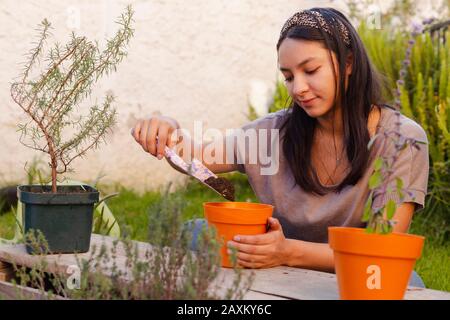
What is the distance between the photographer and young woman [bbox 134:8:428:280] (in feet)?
7.38

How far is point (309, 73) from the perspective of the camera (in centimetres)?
229

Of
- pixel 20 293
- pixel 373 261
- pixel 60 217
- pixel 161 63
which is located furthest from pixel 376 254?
pixel 161 63

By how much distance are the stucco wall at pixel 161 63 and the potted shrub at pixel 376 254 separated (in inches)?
141

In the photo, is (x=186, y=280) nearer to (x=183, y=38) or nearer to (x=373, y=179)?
(x=373, y=179)

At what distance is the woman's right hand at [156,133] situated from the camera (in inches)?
87.3

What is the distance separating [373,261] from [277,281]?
41cm

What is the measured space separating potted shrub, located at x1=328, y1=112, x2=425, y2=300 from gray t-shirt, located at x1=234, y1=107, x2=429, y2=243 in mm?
643

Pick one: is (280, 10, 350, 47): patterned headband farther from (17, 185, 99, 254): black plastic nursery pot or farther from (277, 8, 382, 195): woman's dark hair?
(17, 185, 99, 254): black plastic nursery pot

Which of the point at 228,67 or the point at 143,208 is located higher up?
the point at 228,67

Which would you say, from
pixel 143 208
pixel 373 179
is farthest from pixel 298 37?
pixel 143 208

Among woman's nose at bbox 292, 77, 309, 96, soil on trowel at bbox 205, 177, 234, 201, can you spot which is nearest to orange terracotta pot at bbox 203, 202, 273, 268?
soil on trowel at bbox 205, 177, 234, 201

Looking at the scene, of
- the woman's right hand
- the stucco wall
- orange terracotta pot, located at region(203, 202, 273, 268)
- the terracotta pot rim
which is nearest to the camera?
the terracotta pot rim
